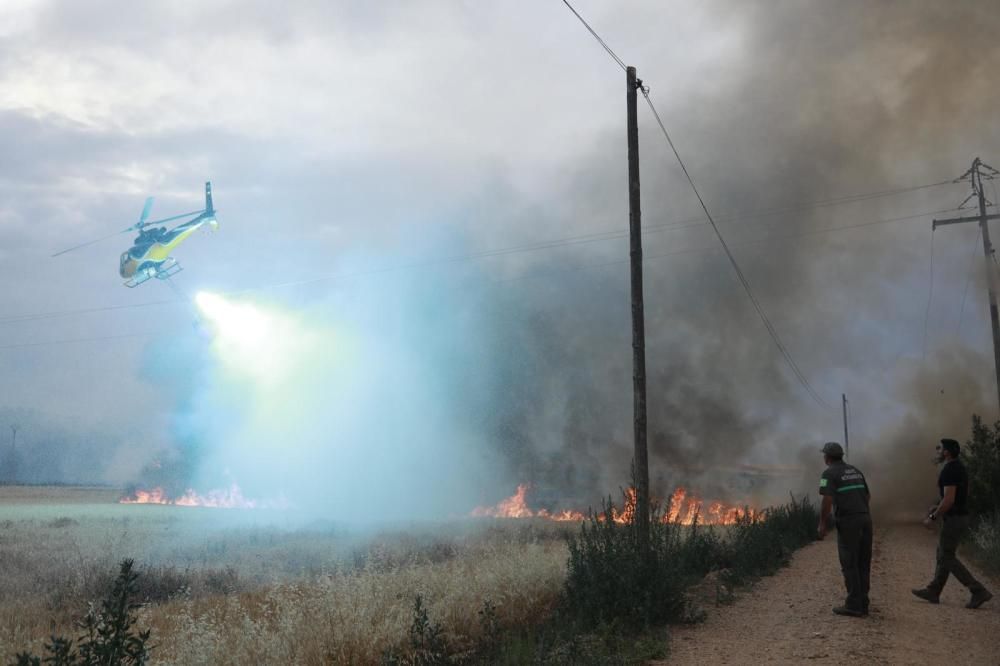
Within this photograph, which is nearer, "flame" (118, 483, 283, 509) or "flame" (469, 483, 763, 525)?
"flame" (469, 483, 763, 525)

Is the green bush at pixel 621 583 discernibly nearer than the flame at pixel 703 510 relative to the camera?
Yes

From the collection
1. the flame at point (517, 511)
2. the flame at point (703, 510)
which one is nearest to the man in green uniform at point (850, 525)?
the flame at point (703, 510)

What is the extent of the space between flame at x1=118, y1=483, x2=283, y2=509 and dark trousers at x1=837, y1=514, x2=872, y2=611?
148 ft

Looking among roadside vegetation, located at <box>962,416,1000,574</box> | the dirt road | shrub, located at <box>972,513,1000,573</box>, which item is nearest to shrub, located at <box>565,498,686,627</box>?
the dirt road

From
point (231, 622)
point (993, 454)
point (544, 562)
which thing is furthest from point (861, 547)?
point (993, 454)

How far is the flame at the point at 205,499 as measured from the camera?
51.0 metres

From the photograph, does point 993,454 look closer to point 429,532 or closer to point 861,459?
point 429,532

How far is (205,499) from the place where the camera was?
53438 millimetres

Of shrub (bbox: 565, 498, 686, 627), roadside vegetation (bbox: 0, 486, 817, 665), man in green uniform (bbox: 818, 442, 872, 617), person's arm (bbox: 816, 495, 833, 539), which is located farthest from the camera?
man in green uniform (bbox: 818, 442, 872, 617)

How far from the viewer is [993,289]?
83.3 ft

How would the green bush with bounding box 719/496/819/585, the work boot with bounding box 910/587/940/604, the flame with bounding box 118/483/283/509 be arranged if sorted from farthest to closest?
1. the flame with bounding box 118/483/283/509
2. the green bush with bounding box 719/496/819/585
3. the work boot with bounding box 910/587/940/604

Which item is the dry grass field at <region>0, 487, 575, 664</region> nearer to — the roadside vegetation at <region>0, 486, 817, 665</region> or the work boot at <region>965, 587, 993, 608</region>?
the roadside vegetation at <region>0, 486, 817, 665</region>

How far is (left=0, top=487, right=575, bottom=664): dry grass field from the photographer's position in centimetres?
770

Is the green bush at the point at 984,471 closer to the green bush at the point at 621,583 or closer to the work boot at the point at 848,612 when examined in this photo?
the work boot at the point at 848,612
